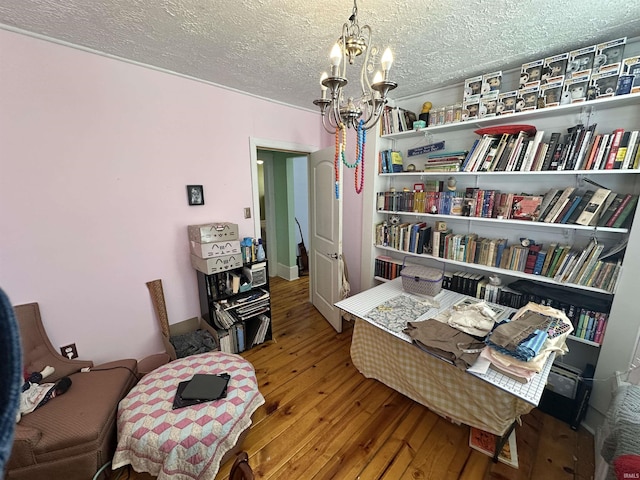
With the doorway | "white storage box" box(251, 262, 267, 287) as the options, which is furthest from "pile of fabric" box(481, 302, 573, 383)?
the doorway

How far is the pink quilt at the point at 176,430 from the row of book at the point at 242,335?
77 cm

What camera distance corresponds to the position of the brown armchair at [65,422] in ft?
4.04

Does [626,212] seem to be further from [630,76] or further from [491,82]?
[491,82]

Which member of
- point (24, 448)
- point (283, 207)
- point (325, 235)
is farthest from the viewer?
point (283, 207)

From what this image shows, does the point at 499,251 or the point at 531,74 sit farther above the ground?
the point at 531,74

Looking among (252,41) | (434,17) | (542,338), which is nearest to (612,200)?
(542,338)

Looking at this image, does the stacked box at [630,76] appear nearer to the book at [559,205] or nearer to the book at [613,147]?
the book at [613,147]

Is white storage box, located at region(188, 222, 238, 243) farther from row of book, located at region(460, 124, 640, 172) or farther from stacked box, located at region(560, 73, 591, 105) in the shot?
stacked box, located at region(560, 73, 591, 105)

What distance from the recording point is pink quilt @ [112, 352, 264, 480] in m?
1.24

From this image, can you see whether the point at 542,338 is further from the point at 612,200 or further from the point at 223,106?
the point at 223,106

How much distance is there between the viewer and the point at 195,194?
2.28 m

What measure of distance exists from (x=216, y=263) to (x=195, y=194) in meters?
0.62

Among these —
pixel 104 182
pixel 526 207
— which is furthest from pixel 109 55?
pixel 526 207

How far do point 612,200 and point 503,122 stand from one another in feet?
2.82
